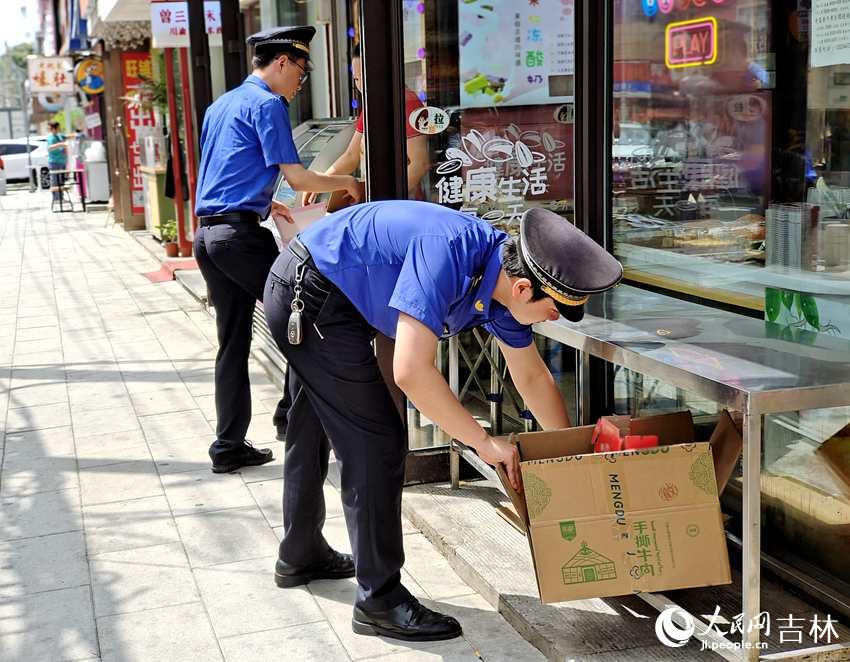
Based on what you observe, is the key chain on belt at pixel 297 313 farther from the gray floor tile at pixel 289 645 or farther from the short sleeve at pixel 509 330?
the gray floor tile at pixel 289 645

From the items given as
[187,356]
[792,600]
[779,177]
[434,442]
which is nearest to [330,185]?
[434,442]

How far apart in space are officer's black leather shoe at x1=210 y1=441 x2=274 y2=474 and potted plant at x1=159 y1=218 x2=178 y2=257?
26.7ft

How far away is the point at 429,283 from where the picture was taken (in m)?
2.79

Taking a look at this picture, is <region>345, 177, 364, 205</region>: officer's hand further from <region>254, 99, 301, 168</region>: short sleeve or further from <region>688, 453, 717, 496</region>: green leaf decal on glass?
<region>688, 453, 717, 496</region>: green leaf decal on glass

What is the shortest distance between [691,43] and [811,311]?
4.23 ft

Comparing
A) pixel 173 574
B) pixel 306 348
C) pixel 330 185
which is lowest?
pixel 173 574

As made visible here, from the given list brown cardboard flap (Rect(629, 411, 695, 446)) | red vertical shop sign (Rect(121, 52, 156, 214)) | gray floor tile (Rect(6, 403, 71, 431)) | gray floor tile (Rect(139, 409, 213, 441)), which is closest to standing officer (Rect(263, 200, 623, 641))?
brown cardboard flap (Rect(629, 411, 695, 446))

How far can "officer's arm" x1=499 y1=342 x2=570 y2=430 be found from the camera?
3150mm

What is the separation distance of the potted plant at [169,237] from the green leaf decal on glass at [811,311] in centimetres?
1029

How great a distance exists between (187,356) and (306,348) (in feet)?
15.8

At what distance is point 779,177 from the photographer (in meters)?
3.87

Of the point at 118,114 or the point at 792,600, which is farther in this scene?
the point at 118,114

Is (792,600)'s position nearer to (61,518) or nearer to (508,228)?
(508,228)

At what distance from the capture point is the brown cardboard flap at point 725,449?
306cm
